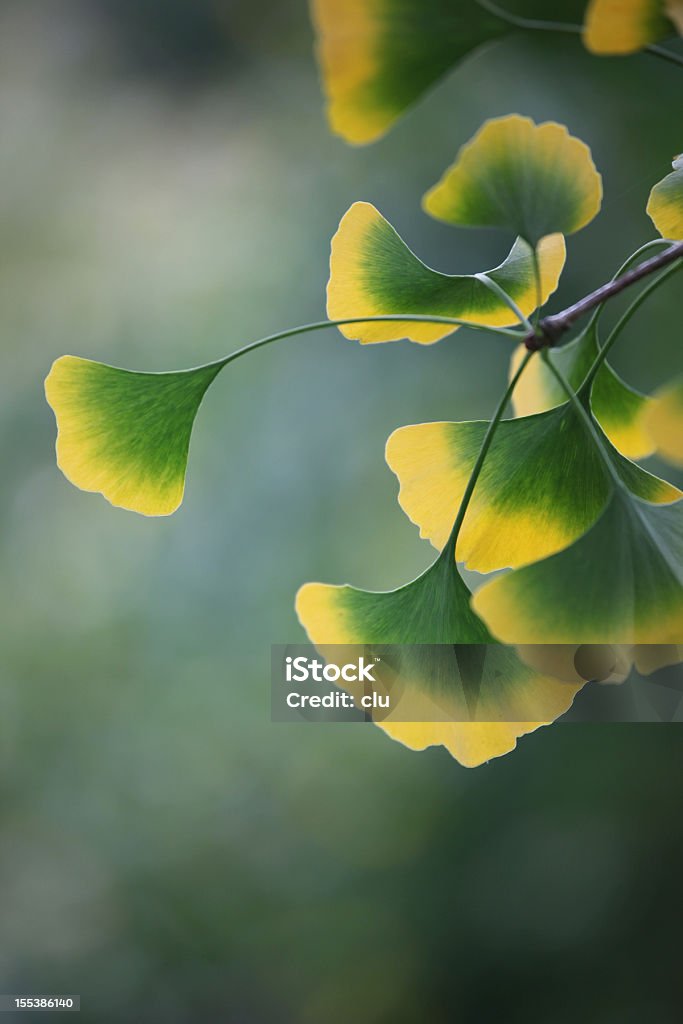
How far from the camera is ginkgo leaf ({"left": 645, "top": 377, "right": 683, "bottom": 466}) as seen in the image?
167 millimetres

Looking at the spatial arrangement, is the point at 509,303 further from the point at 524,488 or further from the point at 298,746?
the point at 298,746

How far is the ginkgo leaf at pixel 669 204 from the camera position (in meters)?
0.24

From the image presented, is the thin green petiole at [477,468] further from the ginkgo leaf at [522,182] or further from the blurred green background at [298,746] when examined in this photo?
the blurred green background at [298,746]

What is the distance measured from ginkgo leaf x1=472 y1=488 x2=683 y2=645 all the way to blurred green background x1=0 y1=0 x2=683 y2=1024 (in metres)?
1.07

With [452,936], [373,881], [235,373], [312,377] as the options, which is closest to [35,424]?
[235,373]

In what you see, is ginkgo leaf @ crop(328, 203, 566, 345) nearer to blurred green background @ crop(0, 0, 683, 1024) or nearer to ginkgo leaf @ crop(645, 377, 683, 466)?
ginkgo leaf @ crop(645, 377, 683, 466)

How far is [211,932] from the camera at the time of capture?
131cm

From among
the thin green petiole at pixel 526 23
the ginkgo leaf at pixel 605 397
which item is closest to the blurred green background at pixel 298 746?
the ginkgo leaf at pixel 605 397

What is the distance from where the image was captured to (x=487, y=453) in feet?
0.83

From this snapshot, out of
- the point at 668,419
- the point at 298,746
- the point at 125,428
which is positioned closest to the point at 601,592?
the point at 668,419

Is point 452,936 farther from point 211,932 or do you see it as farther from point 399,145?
point 399,145

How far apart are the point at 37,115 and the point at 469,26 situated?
155 centimetres

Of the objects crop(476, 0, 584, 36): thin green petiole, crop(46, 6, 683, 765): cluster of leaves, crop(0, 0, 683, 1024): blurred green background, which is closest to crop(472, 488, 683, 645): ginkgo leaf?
crop(46, 6, 683, 765): cluster of leaves

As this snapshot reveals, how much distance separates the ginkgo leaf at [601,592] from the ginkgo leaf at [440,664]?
34 millimetres
